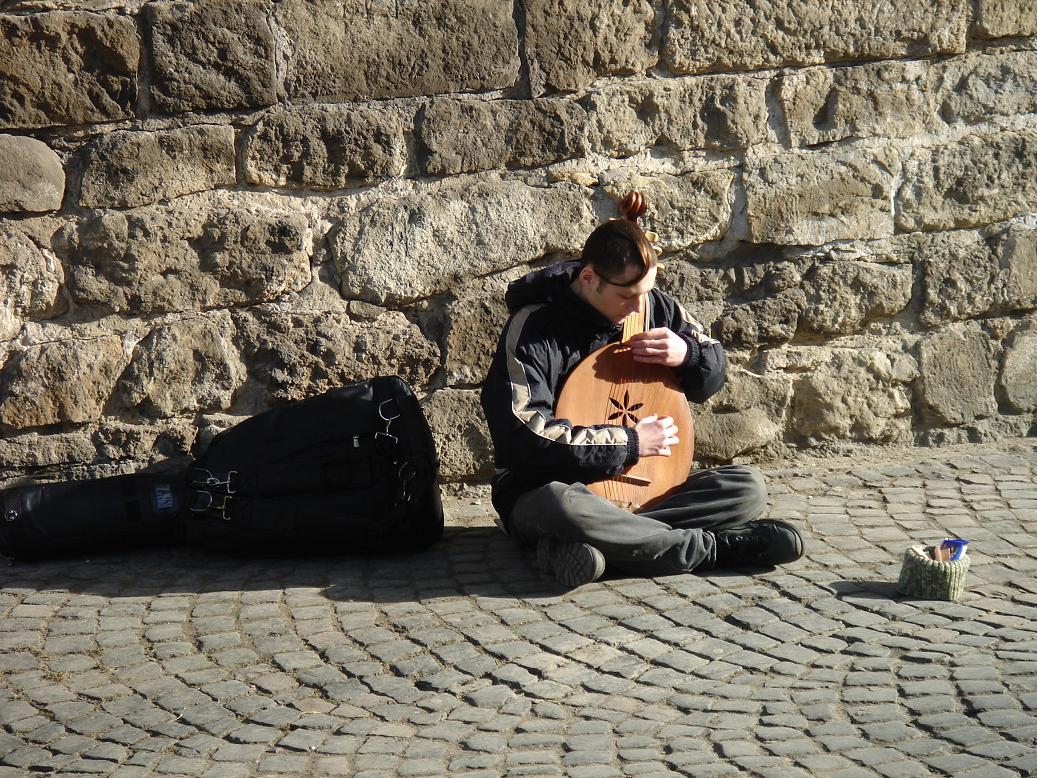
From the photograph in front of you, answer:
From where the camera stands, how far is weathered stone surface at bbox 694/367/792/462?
5.03 meters

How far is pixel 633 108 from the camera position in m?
4.84

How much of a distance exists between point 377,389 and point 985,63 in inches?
108

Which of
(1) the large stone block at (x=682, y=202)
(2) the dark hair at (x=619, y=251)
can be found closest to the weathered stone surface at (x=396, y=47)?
(1) the large stone block at (x=682, y=202)

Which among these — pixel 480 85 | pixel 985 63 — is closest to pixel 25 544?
pixel 480 85

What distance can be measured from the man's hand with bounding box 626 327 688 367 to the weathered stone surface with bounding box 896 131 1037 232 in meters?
1.46

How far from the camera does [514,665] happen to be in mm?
3377

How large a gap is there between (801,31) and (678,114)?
1.88ft

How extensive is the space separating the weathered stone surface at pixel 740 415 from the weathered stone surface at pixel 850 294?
0.28 meters

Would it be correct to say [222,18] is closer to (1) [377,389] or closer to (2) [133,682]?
(1) [377,389]

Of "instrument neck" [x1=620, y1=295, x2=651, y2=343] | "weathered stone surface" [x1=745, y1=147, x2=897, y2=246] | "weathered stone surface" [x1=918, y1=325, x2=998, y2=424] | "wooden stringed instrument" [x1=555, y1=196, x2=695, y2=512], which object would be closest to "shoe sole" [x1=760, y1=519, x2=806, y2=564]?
"wooden stringed instrument" [x1=555, y1=196, x2=695, y2=512]

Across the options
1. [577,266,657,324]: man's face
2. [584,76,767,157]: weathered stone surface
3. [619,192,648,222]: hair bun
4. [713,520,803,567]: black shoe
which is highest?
[584,76,767,157]: weathered stone surface

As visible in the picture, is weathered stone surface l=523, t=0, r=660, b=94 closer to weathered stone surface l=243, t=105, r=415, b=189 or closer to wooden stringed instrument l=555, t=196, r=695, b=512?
weathered stone surface l=243, t=105, r=415, b=189

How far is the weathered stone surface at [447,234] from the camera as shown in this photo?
4668 millimetres

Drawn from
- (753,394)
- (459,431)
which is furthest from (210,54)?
(753,394)
